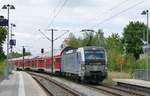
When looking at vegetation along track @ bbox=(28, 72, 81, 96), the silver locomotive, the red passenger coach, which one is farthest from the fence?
the red passenger coach

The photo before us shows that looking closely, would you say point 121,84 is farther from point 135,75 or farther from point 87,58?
point 135,75

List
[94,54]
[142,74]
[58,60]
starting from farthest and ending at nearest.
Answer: [58,60] < [142,74] < [94,54]

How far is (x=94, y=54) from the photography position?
41.3 m

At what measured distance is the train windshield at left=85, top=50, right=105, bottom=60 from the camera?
4099 cm

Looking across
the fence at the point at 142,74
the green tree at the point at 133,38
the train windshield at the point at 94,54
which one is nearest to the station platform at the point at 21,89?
the train windshield at the point at 94,54

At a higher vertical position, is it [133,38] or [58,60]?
[133,38]

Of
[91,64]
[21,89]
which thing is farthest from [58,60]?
[21,89]

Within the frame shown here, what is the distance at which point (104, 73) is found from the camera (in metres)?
40.7

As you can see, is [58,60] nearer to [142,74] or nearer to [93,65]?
[142,74]

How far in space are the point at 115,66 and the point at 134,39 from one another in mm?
44035

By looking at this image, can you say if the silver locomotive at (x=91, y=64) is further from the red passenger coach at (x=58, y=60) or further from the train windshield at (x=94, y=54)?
the red passenger coach at (x=58, y=60)

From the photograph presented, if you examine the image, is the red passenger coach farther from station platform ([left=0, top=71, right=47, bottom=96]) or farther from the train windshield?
station platform ([left=0, top=71, right=47, bottom=96])

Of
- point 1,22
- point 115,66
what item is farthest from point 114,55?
point 1,22

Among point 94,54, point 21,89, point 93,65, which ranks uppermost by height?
point 94,54
